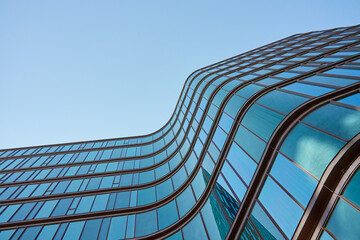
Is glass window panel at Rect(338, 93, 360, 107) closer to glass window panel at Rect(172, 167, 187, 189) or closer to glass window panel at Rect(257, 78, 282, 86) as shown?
glass window panel at Rect(257, 78, 282, 86)

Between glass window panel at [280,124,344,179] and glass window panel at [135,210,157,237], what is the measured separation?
37.0 feet

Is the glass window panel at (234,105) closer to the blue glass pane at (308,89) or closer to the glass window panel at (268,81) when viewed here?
the glass window panel at (268,81)

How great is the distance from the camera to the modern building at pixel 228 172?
6.74 metres

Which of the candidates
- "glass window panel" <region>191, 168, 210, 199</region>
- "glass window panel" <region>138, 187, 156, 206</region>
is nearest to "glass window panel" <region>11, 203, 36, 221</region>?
"glass window panel" <region>138, 187, 156, 206</region>

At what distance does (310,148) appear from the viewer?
7.45 meters

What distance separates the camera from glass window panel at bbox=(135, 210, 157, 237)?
49.2ft

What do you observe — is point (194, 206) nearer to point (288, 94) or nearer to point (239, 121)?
point (239, 121)

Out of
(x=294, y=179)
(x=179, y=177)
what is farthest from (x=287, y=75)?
(x=179, y=177)

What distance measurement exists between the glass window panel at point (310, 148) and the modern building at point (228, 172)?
39 mm

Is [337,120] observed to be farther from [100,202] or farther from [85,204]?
[85,204]

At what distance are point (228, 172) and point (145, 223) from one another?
7.93 meters

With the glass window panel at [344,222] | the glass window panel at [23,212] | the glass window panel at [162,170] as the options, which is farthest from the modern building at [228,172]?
the glass window panel at [162,170]

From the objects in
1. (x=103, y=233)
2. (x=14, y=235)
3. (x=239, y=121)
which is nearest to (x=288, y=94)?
(x=239, y=121)

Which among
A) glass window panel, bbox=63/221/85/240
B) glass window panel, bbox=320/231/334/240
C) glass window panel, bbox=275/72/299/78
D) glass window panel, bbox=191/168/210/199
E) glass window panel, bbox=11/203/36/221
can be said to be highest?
glass window panel, bbox=275/72/299/78
